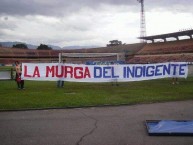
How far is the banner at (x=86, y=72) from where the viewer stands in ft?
70.3

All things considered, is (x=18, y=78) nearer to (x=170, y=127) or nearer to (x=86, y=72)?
(x=86, y=72)

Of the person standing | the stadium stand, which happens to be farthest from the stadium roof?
the person standing

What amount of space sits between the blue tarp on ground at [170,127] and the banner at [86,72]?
40.8 ft

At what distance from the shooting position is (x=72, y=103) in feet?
45.1

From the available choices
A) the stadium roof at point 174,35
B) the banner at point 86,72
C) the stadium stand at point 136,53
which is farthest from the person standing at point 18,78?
the stadium roof at point 174,35

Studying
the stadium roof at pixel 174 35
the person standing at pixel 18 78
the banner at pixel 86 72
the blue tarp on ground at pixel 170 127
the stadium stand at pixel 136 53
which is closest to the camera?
the blue tarp on ground at pixel 170 127

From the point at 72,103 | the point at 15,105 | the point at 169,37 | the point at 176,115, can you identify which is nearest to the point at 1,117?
the point at 15,105

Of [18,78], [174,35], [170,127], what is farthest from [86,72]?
[174,35]

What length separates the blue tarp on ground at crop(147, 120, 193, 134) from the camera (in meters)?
8.20

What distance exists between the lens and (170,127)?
8586 millimetres

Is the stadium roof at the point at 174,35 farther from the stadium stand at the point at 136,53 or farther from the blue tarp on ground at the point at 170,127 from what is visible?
the blue tarp on ground at the point at 170,127

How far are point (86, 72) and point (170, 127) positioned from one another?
13326 mm

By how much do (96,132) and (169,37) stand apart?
260ft

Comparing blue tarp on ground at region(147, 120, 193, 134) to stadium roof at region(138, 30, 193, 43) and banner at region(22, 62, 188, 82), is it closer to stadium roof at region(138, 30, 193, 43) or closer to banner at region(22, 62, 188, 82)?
banner at region(22, 62, 188, 82)
